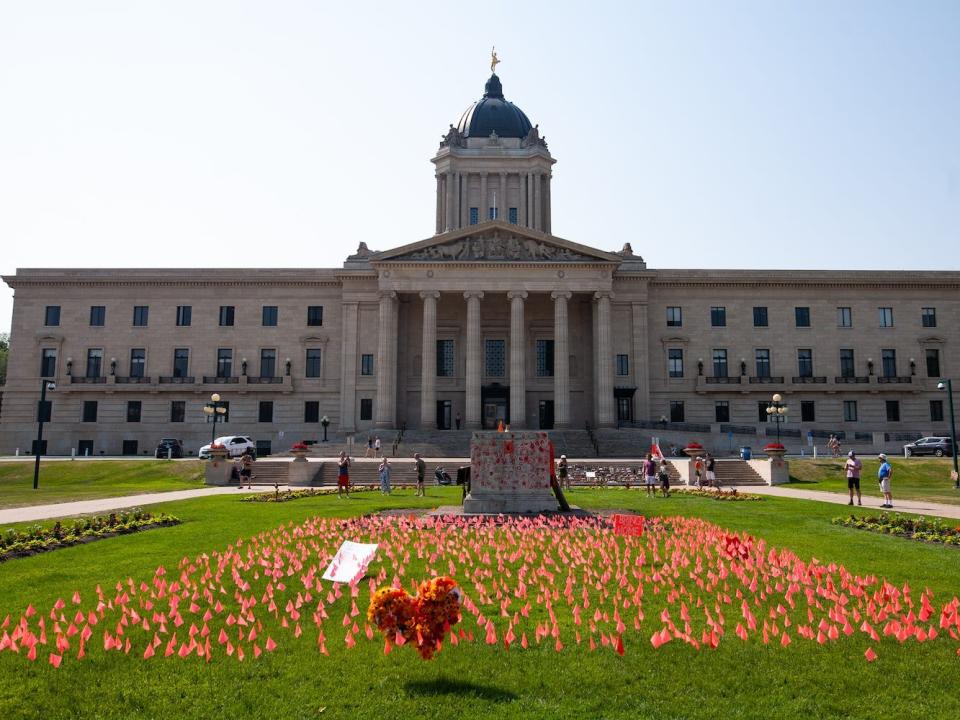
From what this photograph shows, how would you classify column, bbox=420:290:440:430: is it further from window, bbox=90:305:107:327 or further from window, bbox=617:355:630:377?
window, bbox=90:305:107:327

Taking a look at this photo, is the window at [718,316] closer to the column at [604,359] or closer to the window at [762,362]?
the window at [762,362]

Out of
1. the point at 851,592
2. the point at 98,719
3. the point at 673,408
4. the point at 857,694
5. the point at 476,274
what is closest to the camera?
the point at 98,719

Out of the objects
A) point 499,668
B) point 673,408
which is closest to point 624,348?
point 673,408

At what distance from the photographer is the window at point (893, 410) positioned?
65688 mm

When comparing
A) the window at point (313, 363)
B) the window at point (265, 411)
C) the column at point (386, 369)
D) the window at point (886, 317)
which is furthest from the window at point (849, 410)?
the window at point (265, 411)

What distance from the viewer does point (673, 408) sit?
2589 inches

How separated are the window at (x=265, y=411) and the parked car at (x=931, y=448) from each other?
173 feet

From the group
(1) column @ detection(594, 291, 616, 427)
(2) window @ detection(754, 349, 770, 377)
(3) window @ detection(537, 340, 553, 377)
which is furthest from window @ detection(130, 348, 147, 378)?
(2) window @ detection(754, 349, 770, 377)

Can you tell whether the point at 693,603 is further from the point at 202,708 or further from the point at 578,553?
the point at 202,708

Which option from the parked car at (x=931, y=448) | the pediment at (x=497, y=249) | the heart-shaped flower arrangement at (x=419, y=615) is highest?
the pediment at (x=497, y=249)

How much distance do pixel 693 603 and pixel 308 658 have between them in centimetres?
624

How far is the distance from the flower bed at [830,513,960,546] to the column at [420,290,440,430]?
4085cm

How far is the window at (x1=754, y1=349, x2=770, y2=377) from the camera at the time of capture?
66.4 m

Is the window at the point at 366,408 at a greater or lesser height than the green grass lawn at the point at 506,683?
greater
